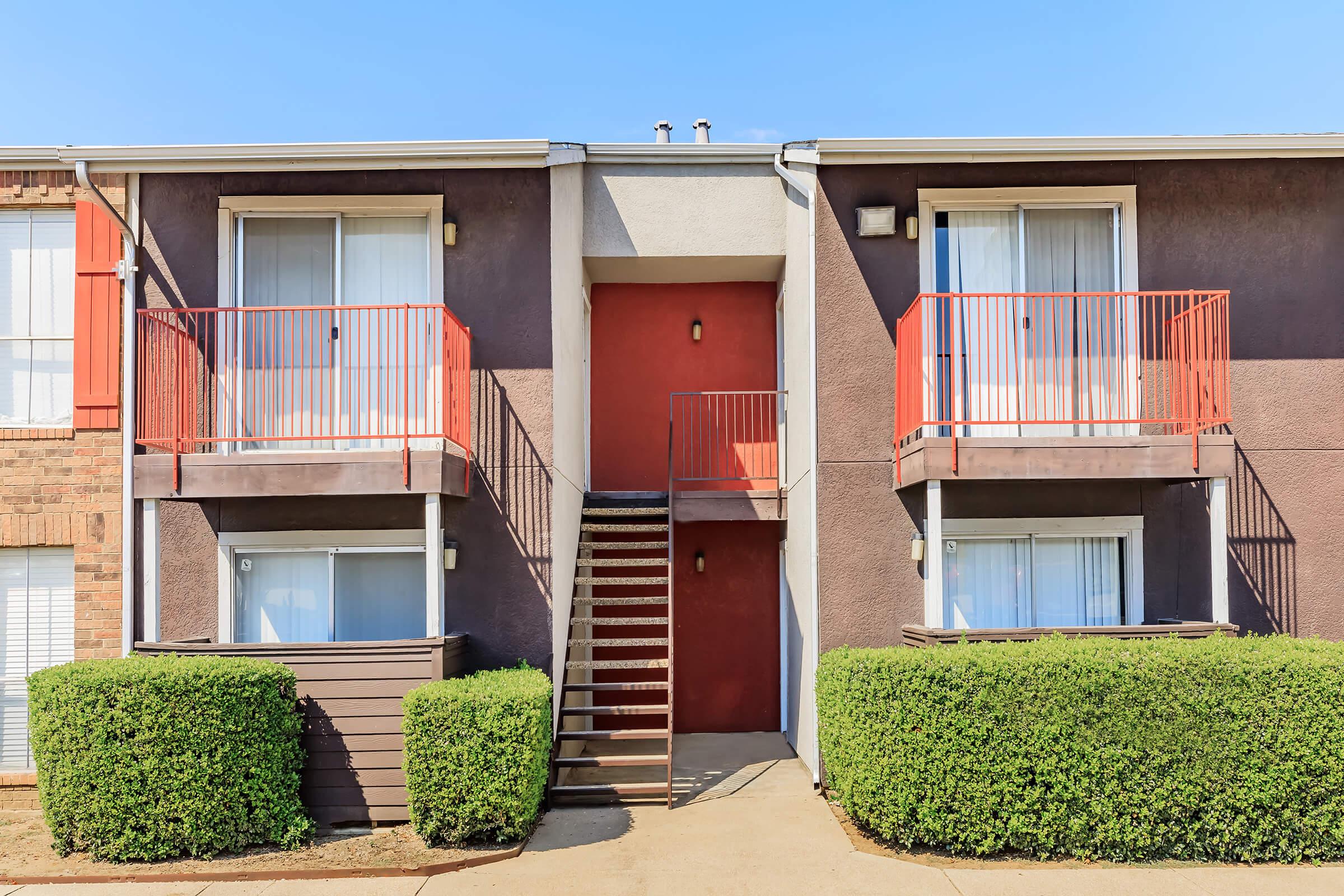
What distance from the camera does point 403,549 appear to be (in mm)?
7301

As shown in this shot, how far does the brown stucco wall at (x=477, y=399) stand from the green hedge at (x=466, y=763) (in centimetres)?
137

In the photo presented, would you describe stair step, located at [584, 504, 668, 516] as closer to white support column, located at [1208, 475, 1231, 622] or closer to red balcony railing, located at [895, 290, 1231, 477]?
red balcony railing, located at [895, 290, 1231, 477]

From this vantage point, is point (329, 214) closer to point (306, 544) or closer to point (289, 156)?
point (289, 156)

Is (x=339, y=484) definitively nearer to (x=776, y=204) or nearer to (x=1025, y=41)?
(x=776, y=204)

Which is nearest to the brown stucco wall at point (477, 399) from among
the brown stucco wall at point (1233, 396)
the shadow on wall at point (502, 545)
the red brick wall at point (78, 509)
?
the shadow on wall at point (502, 545)

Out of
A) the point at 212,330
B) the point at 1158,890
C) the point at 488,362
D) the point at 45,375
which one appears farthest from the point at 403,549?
the point at 1158,890

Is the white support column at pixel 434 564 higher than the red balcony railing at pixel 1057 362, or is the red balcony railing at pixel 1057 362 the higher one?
the red balcony railing at pixel 1057 362

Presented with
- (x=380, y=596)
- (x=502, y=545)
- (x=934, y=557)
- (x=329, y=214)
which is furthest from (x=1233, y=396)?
(x=329, y=214)

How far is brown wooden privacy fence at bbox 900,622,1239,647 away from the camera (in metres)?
6.55

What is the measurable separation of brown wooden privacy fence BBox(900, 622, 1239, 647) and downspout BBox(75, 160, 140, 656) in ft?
21.2

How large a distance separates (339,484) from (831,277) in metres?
4.34

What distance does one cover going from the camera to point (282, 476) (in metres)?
6.48

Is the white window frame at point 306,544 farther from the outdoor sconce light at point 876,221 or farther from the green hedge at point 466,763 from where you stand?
the outdoor sconce light at point 876,221

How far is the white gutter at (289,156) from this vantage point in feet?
23.3
